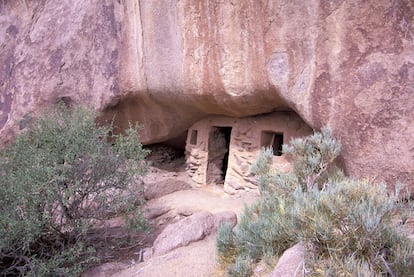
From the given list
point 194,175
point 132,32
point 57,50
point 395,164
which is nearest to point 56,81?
point 57,50

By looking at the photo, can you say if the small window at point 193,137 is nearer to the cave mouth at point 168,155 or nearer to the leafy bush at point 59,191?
the cave mouth at point 168,155

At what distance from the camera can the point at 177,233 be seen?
14.8 ft

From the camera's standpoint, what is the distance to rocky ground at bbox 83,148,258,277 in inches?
154

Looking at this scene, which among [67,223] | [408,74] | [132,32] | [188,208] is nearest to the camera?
[408,74]

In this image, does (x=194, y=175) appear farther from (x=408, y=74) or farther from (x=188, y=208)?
(x=408, y=74)

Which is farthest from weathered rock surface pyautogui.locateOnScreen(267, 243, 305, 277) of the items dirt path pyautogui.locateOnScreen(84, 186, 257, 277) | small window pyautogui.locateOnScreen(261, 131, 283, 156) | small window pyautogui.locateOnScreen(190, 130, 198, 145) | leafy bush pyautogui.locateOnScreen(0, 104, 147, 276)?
small window pyautogui.locateOnScreen(190, 130, 198, 145)

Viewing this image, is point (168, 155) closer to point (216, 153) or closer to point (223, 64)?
point (216, 153)

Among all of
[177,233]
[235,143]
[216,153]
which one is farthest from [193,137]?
[177,233]

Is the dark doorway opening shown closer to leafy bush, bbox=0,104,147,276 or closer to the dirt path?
the dirt path

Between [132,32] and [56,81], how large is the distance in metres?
1.63

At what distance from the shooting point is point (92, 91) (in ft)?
22.3

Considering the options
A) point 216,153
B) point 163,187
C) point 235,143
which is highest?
point 235,143

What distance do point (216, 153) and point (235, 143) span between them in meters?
0.90

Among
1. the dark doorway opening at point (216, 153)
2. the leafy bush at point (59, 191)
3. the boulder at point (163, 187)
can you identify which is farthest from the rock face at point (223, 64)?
the leafy bush at point (59, 191)
